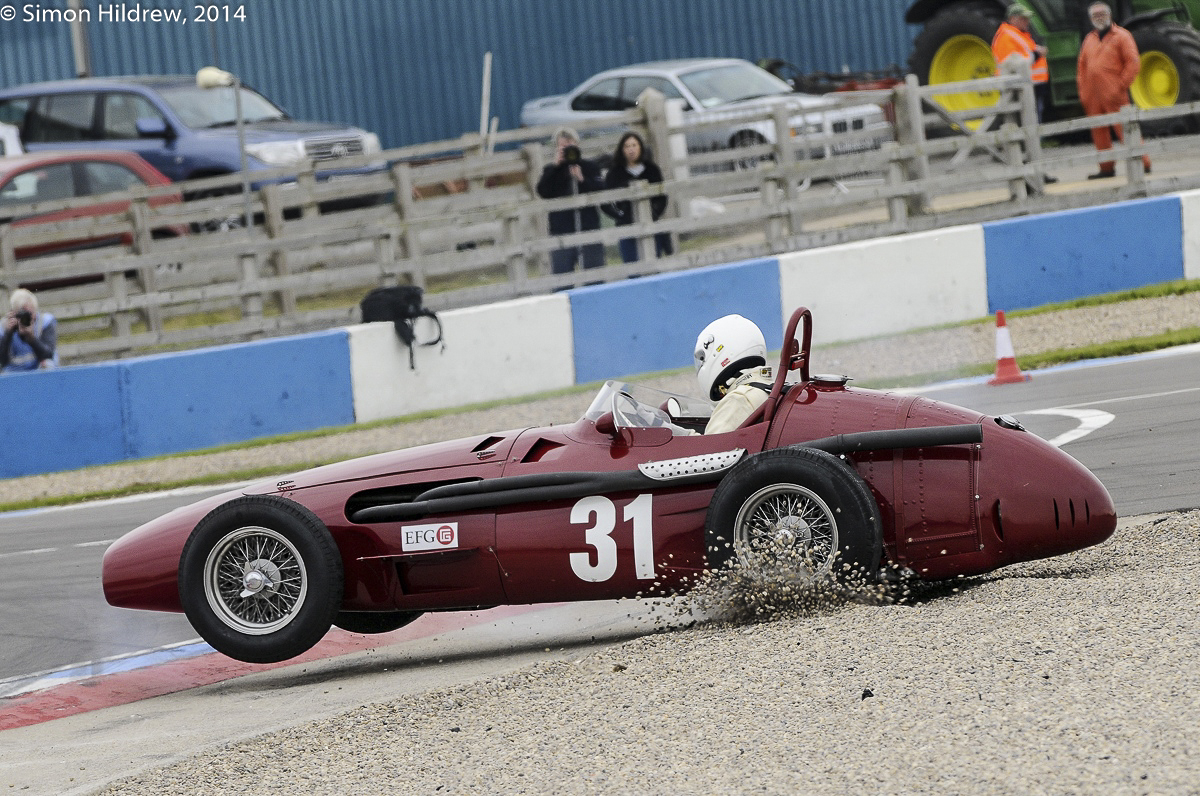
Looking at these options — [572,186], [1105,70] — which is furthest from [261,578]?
[1105,70]

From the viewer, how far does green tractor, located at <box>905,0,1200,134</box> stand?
1967cm

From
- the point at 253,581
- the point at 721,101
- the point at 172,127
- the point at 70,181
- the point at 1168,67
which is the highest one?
the point at 172,127

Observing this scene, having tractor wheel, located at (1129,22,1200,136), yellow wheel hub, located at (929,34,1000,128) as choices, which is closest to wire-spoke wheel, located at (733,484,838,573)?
tractor wheel, located at (1129,22,1200,136)

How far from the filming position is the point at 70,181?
1816cm

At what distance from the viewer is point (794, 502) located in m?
5.94

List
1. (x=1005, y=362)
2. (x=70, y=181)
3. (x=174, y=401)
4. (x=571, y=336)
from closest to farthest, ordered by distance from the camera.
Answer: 1. (x=1005, y=362)
2. (x=174, y=401)
3. (x=571, y=336)
4. (x=70, y=181)

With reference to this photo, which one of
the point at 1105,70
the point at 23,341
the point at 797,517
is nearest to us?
the point at 797,517

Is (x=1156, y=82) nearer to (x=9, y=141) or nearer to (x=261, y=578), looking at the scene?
(x=9, y=141)

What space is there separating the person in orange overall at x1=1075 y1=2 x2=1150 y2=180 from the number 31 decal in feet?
42.4

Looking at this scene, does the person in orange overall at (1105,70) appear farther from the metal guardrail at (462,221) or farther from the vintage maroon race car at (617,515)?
the vintage maroon race car at (617,515)

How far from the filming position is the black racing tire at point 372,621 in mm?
6855

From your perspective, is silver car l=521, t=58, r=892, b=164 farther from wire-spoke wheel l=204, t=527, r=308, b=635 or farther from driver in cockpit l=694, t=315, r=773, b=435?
wire-spoke wheel l=204, t=527, r=308, b=635

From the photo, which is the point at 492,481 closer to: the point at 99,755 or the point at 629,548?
the point at 629,548

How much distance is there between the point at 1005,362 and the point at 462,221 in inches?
259
